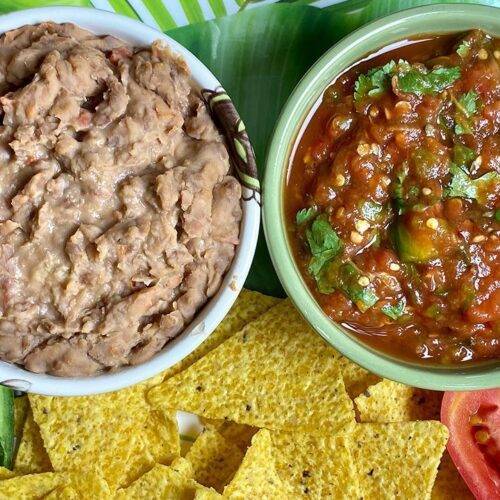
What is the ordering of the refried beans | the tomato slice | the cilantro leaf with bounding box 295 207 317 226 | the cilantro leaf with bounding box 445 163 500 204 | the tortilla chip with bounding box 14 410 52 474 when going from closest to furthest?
the refried beans
the cilantro leaf with bounding box 445 163 500 204
the cilantro leaf with bounding box 295 207 317 226
the tomato slice
the tortilla chip with bounding box 14 410 52 474

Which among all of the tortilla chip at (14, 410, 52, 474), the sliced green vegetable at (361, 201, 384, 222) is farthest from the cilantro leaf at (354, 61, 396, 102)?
the tortilla chip at (14, 410, 52, 474)

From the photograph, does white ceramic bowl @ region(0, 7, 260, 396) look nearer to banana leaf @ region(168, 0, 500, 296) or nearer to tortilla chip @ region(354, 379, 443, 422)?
banana leaf @ region(168, 0, 500, 296)

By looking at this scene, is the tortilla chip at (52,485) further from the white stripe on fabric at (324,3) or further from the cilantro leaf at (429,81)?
the white stripe on fabric at (324,3)

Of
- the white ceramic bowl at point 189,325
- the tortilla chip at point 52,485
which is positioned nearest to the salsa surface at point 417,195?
the white ceramic bowl at point 189,325

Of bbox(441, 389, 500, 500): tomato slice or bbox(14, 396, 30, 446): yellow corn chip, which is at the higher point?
bbox(14, 396, 30, 446): yellow corn chip

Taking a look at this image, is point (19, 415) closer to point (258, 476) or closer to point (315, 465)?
point (258, 476)

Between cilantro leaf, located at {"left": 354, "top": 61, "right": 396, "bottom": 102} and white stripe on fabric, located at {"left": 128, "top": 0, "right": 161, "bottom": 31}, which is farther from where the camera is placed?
white stripe on fabric, located at {"left": 128, "top": 0, "right": 161, "bottom": 31}

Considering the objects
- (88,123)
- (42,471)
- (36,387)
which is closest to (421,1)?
(88,123)

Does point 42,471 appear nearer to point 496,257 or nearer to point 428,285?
point 428,285
